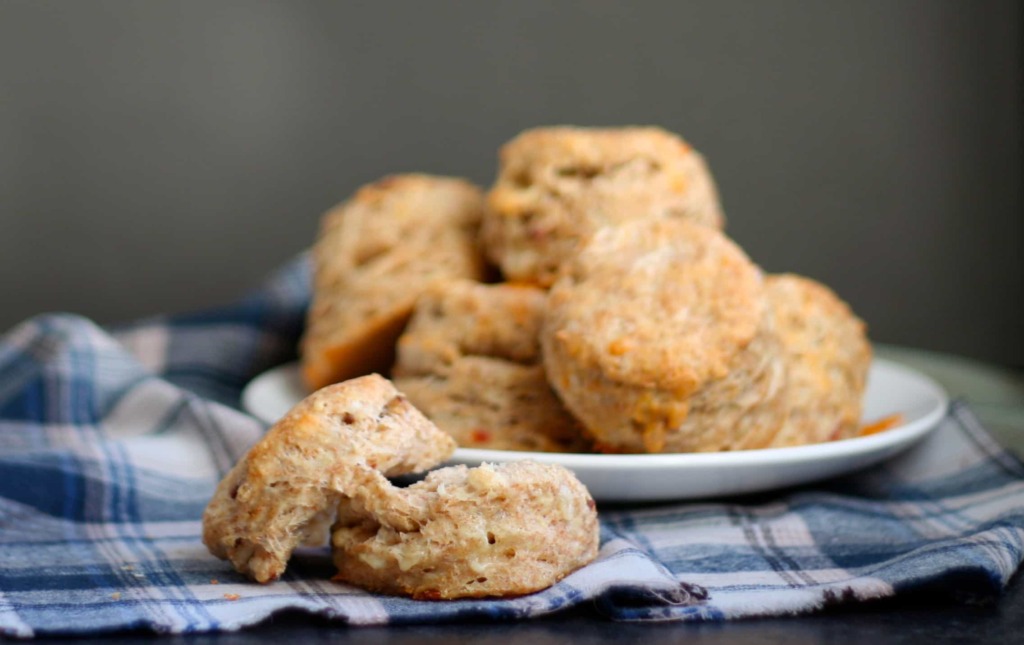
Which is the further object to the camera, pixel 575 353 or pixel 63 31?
pixel 63 31

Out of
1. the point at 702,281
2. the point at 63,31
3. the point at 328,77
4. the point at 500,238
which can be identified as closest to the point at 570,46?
the point at 328,77

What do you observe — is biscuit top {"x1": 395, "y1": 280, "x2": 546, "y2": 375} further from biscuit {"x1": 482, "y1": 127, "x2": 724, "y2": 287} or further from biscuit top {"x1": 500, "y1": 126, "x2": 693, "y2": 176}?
biscuit top {"x1": 500, "y1": 126, "x2": 693, "y2": 176}

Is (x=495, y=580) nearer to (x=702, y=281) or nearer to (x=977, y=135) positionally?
(x=702, y=281)

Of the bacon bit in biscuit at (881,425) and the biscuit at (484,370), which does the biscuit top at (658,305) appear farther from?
the bacon bit in biscuit at (881,425)

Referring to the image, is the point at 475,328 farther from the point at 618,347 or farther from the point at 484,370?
the point at 618,347

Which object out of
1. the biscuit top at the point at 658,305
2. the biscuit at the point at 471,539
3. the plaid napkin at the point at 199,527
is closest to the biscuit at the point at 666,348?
the biscuit top at the point at 658,305

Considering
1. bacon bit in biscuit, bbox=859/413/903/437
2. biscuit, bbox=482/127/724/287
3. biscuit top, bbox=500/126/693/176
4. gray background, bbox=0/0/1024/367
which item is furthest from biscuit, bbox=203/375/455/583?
gray background, bbox=0/0/1024/367

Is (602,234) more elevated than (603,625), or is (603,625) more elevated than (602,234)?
(602,234)
